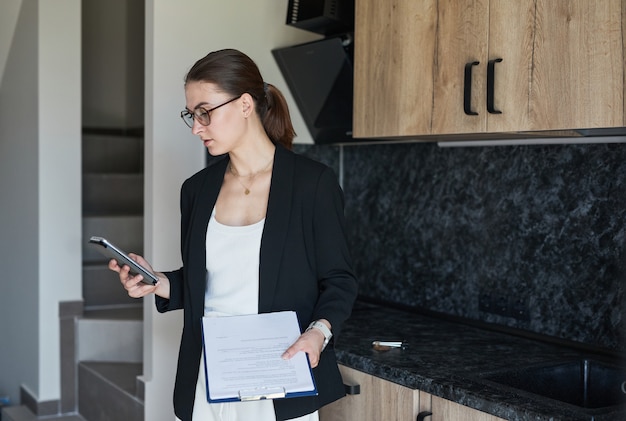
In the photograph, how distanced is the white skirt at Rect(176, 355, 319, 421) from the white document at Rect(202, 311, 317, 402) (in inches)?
8.8

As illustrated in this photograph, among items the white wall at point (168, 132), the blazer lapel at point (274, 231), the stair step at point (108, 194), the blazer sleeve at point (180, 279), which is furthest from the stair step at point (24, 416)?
the blazer lapel at point (274, 231)

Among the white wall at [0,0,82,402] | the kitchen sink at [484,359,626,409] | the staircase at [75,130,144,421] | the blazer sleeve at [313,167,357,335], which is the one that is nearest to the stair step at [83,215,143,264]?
the staircase at [75,130,144,421]

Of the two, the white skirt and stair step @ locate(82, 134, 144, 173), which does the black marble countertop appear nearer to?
the white skirt

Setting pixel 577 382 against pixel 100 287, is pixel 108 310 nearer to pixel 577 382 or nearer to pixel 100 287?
pixel 100 287

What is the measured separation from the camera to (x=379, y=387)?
6.76 feet

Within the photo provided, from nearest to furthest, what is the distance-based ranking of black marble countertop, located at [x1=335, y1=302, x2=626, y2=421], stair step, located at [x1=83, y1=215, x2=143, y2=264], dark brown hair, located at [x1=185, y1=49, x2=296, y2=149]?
1. black marble countertop, located at [x1=335, y1=302, x2=626, y2=421]
2. dark brown hair, located at [x1=185, y1=49, x2=296, y2=149]
3. stair step, located at [x1=83, y1=215, x2=143, y2=264]

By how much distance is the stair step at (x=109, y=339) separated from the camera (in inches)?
142

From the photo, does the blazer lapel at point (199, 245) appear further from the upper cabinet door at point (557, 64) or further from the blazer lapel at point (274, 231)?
the upper cabinet door at point (557, 64)

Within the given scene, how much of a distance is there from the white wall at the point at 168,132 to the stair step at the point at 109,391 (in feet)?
0.65

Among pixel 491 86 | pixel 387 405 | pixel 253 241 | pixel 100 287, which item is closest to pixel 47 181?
pixel 100 287

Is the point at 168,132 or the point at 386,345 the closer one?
the point at 386,345

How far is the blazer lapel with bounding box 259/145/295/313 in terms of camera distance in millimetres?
1786

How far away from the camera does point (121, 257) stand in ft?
5.67

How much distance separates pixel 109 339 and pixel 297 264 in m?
2.09
